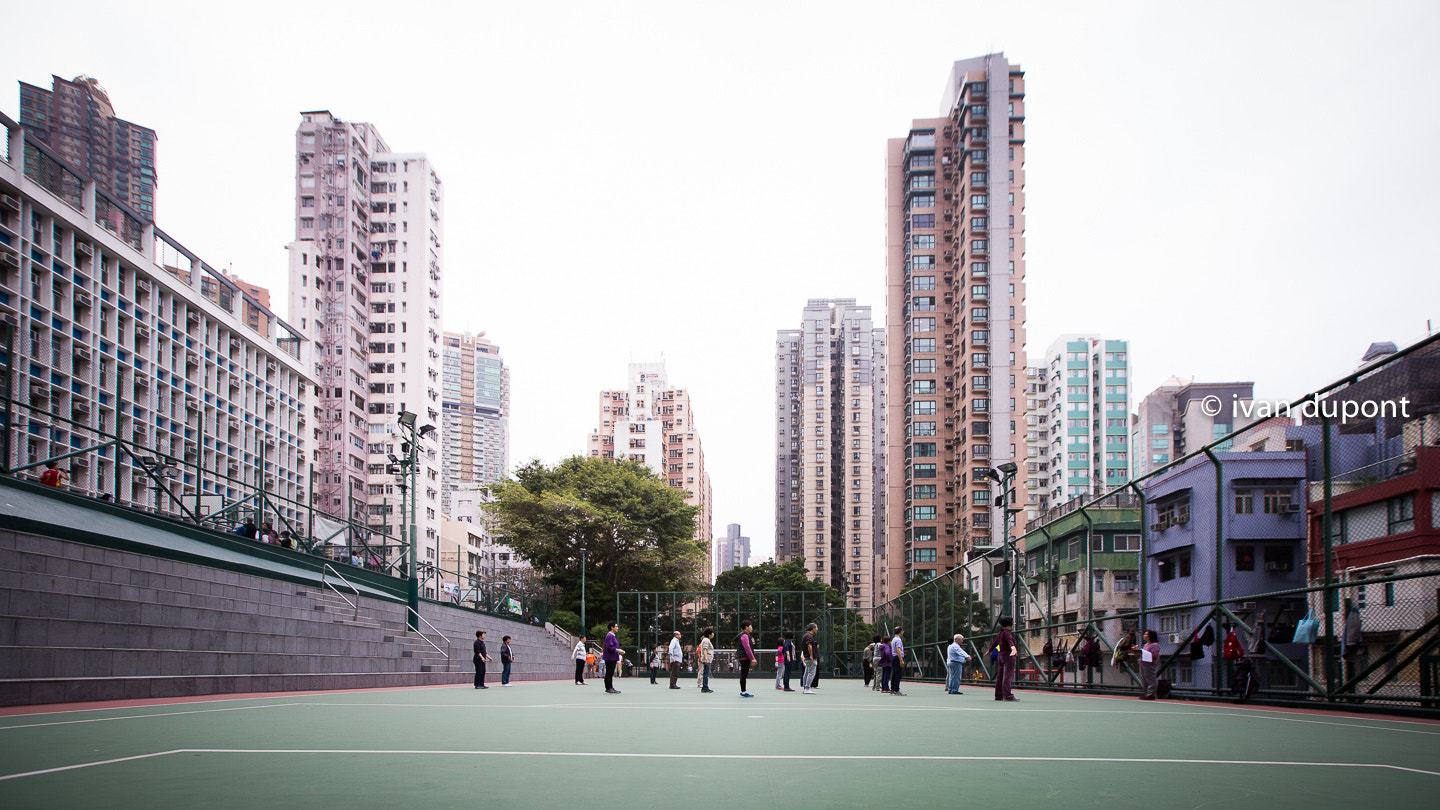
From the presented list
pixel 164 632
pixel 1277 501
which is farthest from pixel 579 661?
pixel 1277 501

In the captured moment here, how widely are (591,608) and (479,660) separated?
1589 inches

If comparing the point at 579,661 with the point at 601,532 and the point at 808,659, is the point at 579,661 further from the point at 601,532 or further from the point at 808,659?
the point at 601,532

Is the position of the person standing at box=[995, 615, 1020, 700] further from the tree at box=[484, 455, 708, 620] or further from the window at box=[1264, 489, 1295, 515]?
the tree at box=[484, 455, 708, 620]

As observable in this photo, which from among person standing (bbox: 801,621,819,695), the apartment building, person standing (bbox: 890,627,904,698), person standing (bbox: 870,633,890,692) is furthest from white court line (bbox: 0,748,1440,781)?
the apartment building

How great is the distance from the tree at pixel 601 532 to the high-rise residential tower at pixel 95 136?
190 ft

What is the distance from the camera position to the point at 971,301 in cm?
8488

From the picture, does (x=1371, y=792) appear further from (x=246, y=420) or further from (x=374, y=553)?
(x=246, y=420)

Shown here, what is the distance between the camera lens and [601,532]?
2517 inches

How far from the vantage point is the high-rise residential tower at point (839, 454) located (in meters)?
149

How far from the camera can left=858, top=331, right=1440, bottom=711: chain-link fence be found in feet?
35.4

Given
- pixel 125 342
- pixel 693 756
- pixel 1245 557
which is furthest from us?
pixel 125 342

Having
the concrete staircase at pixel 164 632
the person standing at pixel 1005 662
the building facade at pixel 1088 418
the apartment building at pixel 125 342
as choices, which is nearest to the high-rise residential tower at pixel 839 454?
the building facade at pixel 1088 418

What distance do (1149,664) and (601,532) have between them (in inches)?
1960

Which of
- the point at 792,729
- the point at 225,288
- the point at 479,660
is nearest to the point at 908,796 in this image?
the point at 792,729
